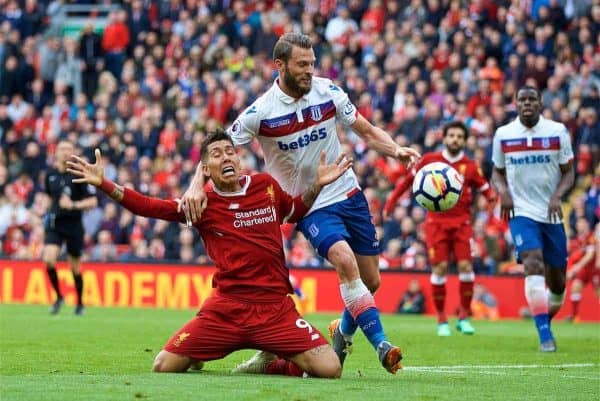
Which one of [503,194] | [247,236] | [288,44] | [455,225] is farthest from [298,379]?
[455,225]

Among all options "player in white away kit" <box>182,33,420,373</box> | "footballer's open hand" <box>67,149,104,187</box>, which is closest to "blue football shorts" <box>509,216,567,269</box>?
"player in white away kit" <box>182,33,420,373</box>

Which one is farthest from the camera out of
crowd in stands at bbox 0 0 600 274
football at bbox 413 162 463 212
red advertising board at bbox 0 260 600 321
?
crowd in stands at bbox 0 0 600 274

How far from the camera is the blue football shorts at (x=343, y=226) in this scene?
1000 centimetres

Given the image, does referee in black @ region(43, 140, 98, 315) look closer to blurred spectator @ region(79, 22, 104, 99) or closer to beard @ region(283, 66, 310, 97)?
beard @ region(283, 66, 310, 97)

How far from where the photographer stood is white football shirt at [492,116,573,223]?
45.7 feet

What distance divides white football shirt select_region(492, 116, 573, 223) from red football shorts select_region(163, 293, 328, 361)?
494 centimetres

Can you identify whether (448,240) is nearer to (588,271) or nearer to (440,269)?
(440,269)

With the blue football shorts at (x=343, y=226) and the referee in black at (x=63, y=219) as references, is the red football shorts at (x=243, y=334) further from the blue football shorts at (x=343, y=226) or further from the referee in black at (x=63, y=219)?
the referee in black at (x=63, y=219)

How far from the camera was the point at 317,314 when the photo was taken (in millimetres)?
22547

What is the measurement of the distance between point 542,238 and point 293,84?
4.80 m

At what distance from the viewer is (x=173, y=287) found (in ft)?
81.9

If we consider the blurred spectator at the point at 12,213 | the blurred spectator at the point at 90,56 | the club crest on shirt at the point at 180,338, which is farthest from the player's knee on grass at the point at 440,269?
the blurred spectator at the point at 90,56

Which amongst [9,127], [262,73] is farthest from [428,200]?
[9,127]

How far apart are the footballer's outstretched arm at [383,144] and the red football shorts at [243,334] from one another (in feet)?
5.12
